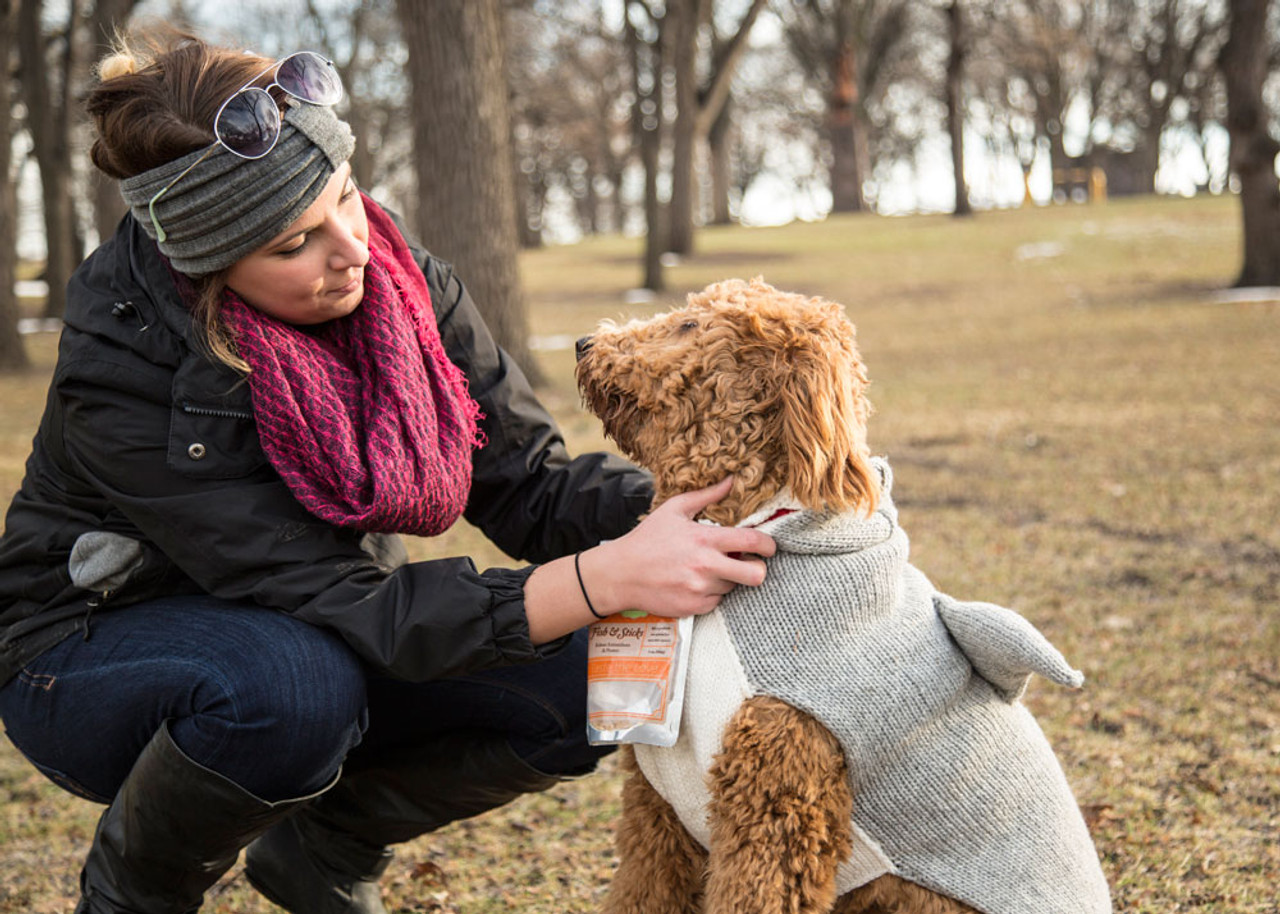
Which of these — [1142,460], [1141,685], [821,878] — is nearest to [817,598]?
[821,878]

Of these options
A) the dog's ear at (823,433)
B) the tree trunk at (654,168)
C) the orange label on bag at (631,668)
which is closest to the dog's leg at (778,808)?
the orange label on bag at (631,668)

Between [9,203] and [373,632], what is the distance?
10830 millimetres

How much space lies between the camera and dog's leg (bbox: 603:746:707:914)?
2.19m

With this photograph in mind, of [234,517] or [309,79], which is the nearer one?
[234,517]

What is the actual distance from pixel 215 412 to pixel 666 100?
62.4 feet

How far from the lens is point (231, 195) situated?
2.12 m

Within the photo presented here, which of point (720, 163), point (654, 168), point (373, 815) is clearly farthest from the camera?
point (720, 163)

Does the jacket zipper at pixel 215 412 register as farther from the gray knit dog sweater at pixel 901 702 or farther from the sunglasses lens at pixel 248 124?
the gray knit dog sweater at pixel 901 702

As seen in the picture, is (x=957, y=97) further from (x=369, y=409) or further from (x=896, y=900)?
(x=896, y=900)

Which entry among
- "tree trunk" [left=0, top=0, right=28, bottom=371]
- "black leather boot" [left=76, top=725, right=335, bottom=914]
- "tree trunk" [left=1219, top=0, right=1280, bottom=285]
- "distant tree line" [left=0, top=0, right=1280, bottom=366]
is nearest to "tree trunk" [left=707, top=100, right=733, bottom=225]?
"distant tree line" [left=0, top=0, right=1280, bottom=366]

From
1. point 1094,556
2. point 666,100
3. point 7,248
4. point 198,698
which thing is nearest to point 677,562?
point 198,698

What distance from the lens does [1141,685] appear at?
3.91 meters

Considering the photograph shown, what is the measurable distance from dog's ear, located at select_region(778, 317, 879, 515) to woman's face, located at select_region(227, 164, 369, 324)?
3.01ft

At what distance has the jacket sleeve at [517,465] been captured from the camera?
8.65ft
